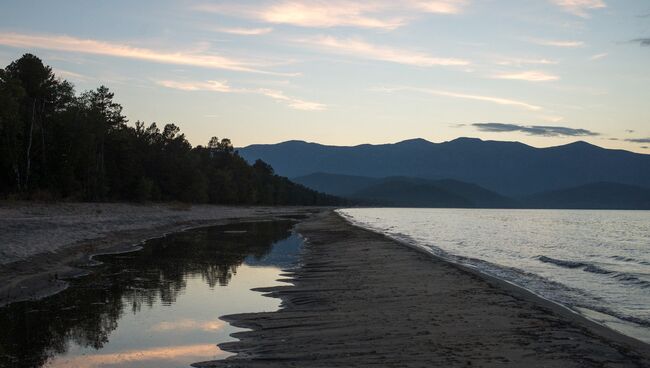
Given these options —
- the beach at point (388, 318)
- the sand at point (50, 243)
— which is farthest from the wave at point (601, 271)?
the sand at point (50, 243)

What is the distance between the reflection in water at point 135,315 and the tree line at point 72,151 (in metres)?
40.2

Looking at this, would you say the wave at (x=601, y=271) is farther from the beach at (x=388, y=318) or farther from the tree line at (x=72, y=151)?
the tree line at (x=72, y=151)

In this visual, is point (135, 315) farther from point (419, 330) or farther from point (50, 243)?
point (50, 243)

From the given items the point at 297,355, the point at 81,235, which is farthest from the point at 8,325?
the point at 81,235

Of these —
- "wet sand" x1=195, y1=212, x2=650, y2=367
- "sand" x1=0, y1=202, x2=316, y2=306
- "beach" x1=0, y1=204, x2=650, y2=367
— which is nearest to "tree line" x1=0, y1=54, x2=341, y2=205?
"sand" x1=0, y1=202, x2=316, y2=306

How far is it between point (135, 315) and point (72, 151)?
2534 inches

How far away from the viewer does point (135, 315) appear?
1619 centimetres

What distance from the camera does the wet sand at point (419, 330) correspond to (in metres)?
11.7

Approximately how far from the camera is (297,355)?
1196 centimetres

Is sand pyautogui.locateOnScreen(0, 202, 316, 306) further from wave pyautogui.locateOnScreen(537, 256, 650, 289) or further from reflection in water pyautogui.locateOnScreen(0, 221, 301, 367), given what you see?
wave pyautogui.locateOnScreen(537, 256, 650, 289)

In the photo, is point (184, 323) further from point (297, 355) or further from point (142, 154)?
point (142, 154)

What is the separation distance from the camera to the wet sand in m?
11.7

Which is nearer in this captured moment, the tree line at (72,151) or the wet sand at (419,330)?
the wet sand at (419,330)

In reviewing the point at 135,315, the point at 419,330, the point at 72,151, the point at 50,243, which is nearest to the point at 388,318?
the point at 419,330
